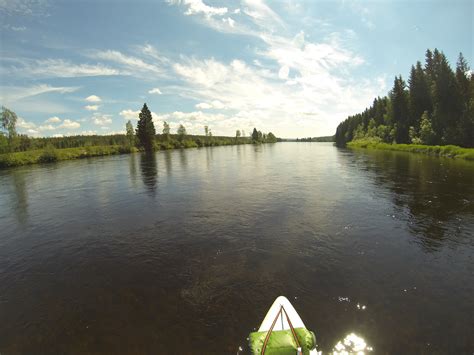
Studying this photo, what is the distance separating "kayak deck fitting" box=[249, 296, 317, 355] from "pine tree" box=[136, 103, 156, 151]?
359 ft

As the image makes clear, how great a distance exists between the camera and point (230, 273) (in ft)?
34.1

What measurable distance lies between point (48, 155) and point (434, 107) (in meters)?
106

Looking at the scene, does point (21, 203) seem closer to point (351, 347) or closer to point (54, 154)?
point (351, 347)

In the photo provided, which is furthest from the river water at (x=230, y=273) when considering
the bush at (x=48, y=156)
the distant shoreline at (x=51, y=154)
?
the bush at (x=48, y=156)

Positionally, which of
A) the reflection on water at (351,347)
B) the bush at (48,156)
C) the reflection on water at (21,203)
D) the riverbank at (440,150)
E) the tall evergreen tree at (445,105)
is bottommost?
the reflection on water at (351,347)

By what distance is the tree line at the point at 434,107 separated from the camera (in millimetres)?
53812

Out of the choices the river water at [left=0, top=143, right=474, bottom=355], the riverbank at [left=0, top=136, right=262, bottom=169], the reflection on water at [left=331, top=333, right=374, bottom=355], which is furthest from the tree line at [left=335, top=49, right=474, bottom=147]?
the riverbank at [left=0, top=136, right=262, bottom=169]

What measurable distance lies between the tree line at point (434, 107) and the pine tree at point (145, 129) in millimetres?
95041

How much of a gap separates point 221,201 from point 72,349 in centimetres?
1530

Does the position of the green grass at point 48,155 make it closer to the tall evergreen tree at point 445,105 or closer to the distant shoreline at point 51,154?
the distant shoreline at point 51,154

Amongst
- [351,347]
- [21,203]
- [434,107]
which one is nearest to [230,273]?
[351,347]

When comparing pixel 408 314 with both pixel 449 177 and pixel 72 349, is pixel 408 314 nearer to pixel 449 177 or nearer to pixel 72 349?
pixel 72 349

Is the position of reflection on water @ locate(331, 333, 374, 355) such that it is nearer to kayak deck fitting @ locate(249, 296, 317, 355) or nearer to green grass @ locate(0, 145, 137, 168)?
kayak deck fitting @ locate(249, 296, 317, 355)

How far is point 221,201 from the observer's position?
70.9ft
